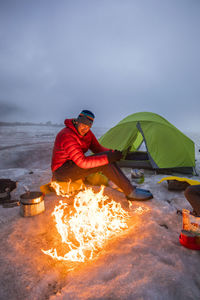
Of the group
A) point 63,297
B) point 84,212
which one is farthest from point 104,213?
point 63,297

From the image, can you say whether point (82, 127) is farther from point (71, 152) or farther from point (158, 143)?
point (158, 143)

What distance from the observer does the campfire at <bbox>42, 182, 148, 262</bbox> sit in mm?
2316

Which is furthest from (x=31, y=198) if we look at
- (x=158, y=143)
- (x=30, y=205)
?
(x=158, y=143)

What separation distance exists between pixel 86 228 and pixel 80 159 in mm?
1304

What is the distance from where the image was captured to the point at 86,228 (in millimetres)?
2750

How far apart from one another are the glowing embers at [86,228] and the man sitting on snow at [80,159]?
24.3 inches

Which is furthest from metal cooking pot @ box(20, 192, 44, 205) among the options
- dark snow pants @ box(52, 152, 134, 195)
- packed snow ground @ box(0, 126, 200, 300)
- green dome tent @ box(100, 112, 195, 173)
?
green dome tent @ box(100, 112, 195, 173)

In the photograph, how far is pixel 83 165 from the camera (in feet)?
11.8

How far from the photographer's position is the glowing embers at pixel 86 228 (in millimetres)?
2326

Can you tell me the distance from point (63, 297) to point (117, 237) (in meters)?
1.05

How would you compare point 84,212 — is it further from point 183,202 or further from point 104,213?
point 183,202

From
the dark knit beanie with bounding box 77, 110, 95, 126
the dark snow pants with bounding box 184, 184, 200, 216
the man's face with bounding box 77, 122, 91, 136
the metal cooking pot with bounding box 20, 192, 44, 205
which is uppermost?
the dark knit beanie with bounding box 77, 110, 95, 126

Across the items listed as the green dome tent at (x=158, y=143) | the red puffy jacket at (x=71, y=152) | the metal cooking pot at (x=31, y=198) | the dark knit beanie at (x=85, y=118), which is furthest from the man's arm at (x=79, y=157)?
the green dome tent at (x=158, y=143)

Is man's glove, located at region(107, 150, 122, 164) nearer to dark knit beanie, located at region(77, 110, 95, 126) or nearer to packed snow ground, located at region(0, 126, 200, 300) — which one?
dark knit beanie, located at region(77, 110, 95, 126)
